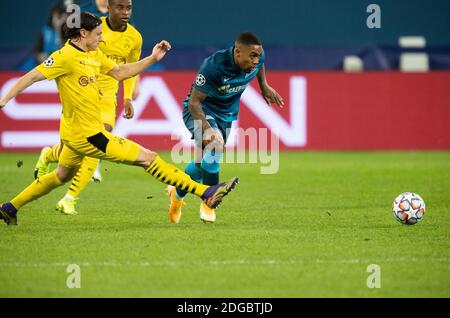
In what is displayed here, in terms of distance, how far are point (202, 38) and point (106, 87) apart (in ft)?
37.6

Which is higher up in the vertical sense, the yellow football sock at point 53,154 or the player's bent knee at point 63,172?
the yellow football sock at point 53,154

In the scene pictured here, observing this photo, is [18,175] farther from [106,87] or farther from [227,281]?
[227,281]

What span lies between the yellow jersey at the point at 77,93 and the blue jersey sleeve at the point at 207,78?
1.08 m

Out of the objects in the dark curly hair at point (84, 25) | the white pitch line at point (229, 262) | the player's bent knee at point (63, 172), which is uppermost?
the dark curly hair at point (84, 25)

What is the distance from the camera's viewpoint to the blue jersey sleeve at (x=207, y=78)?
8969 mm

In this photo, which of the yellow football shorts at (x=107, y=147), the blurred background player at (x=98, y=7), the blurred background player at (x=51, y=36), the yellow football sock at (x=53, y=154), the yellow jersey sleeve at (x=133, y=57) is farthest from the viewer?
the blurred background player at (x=51, y=36)

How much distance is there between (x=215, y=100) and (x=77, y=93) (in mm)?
1594

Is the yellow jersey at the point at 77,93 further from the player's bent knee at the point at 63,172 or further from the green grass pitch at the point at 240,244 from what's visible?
the green grass pitch at the point at 240,244

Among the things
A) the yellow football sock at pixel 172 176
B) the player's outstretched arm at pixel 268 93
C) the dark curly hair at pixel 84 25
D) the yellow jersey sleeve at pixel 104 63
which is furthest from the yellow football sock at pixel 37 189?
the player's outstretched arm at pixel 268 93

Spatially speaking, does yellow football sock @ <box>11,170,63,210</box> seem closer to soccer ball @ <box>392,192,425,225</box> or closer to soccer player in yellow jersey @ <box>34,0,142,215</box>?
soccer player in yellow jersey @ <box>34,0,142,215</box>

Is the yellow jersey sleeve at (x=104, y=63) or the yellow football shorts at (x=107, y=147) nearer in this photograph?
the yellow football shorts at (x=107, y=147)

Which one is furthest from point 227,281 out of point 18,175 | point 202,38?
point 202,38

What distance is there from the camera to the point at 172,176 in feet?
27.4
